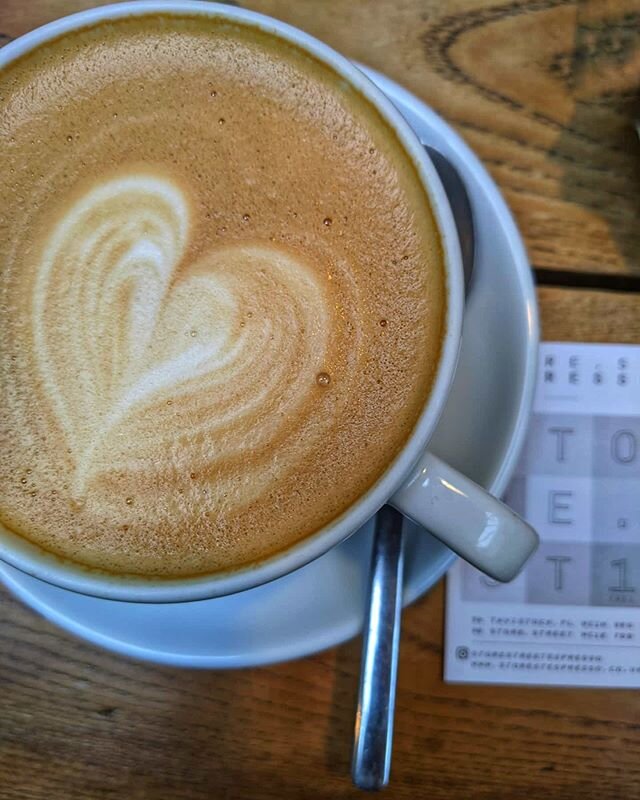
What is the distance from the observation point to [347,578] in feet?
2.46

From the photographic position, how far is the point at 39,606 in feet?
2.45

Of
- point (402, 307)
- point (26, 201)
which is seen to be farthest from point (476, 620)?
point (26, 201)

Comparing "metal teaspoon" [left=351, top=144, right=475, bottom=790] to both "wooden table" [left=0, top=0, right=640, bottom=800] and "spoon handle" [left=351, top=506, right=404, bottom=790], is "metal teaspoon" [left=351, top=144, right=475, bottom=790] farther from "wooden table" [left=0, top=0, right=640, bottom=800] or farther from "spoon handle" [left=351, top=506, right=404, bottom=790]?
"wooden table" [left=0, top=0, right=640, bottom=800]

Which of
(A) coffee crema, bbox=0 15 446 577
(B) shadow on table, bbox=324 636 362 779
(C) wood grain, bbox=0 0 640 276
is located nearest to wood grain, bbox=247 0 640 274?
(C) wood grain, bbox=0 0 640 276

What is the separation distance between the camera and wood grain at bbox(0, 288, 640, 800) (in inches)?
32.8

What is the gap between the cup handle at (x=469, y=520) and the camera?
1.88ft

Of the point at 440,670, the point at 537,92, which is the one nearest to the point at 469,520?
the point at 440,670

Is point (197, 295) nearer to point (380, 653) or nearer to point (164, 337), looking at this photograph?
point (164, 337)

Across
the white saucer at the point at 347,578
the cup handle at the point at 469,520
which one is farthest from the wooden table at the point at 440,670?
the cup handle at the point at 469,520

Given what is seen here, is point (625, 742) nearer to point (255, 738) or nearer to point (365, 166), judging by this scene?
point (255, 738)

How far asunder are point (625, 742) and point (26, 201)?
3.04ft

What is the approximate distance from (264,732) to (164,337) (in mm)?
525

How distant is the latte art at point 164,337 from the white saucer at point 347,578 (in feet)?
0.66

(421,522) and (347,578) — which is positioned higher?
(421,522)
